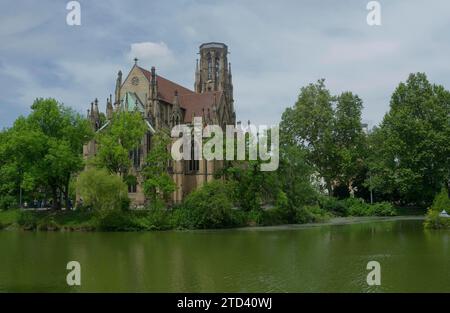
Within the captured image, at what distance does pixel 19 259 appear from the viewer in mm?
24906

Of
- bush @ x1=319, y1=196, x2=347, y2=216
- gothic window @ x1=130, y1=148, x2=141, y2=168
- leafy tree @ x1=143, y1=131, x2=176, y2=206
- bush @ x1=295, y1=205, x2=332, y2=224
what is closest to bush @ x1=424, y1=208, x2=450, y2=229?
bush @ x1=295, y1=205, x2=332, y2=224

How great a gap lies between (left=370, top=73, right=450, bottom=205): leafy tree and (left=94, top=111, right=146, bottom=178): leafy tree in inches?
1218

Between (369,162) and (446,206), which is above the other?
(369,162)

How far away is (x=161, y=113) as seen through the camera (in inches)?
2601

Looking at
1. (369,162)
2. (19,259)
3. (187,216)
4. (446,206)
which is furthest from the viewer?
(369,162)

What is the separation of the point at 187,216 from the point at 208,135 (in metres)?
17.4

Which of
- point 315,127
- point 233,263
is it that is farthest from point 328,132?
point 233,263

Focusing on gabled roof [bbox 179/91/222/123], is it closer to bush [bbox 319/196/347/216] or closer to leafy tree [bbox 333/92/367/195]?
leafy tree [bbox 333/92/367/195]

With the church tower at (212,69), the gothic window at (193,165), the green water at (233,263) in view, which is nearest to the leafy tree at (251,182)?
the green water at (233,263)

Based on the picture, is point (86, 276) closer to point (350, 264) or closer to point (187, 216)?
point (350, 264)

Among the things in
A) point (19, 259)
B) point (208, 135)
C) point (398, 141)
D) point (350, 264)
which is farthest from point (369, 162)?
point (19, 259)

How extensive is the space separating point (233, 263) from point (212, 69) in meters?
66.4

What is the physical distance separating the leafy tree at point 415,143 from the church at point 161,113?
2135cm

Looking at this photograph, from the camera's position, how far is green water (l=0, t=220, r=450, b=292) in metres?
17.5
